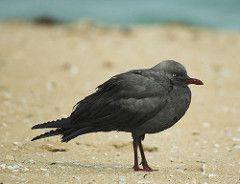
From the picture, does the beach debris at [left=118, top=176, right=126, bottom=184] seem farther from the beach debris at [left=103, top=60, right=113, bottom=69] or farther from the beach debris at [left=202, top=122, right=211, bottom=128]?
the beach debris at [left=103, top=60, right=113, bottom=69]

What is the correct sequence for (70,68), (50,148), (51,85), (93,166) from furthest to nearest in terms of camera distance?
(70,68) < (51,85) < (50,148) < (93,166)

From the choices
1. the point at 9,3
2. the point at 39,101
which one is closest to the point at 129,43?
the point at 39,101

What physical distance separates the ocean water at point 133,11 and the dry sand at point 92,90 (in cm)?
393

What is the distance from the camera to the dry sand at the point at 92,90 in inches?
307

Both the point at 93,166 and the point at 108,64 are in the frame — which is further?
the point at 108,64

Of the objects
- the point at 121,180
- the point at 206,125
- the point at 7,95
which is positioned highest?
the point at 7,95

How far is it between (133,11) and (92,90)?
14844 millimetres

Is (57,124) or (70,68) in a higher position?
(70,68)

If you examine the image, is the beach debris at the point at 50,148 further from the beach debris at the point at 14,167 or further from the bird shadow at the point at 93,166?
the beach debris at the point at 14,167

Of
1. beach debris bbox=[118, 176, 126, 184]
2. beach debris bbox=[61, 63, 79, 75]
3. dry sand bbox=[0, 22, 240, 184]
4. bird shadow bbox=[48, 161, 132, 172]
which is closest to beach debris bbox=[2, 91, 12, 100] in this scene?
dry sand bbox=[0, 22, 240, 184]

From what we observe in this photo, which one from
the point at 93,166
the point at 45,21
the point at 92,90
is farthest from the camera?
the point at 45,21

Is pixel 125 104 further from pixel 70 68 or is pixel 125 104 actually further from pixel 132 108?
pixel 70 68

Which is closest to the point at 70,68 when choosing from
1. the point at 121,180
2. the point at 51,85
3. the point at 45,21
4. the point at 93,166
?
the point at 51,85

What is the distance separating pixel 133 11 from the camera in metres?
27.2
